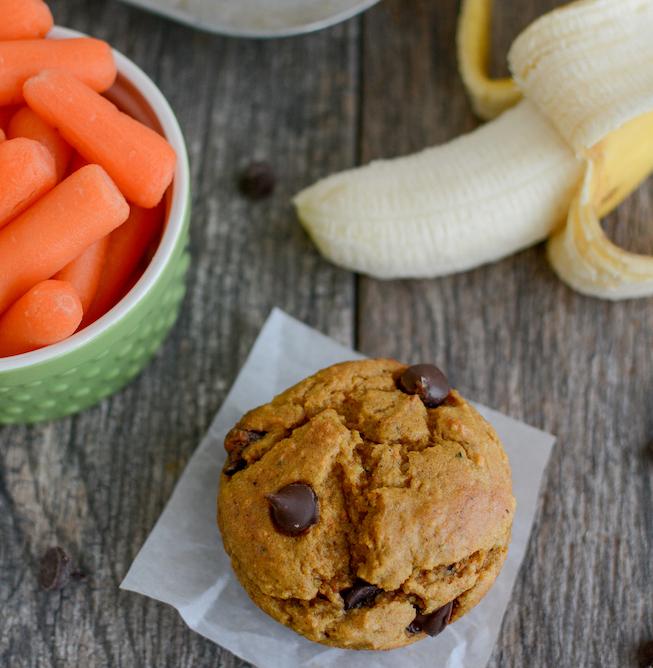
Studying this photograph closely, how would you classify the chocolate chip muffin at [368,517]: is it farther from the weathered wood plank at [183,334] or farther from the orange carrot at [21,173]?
the orange carrot at [21,173]

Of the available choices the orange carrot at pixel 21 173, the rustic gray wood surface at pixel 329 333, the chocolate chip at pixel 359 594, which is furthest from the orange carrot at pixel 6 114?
the chocolate chip at pixel 359 594

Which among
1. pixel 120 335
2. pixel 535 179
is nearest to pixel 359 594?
pixel 120 335

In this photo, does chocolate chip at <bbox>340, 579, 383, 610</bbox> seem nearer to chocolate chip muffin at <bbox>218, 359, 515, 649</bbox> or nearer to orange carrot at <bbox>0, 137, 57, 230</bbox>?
chocolate chip muffin at <bbox>218, 359, 515, 649</bbox>

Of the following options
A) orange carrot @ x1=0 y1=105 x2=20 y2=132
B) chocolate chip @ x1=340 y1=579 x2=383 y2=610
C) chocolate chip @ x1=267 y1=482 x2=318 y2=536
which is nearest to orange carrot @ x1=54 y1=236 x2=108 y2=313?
orange carrot @ x1=0 y1=105 x2=20 y2=132

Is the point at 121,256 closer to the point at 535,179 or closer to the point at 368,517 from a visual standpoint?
the point at 368,517

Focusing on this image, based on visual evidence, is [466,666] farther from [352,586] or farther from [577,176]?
[577,176]

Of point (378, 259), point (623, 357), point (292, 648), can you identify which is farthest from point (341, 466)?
point (623, 357)

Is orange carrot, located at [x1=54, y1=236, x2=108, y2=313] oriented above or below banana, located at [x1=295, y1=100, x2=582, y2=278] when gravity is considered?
above
